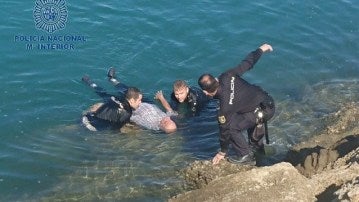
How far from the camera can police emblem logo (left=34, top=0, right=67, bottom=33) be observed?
13.3 metres

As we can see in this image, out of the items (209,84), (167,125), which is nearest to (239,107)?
(209,84)

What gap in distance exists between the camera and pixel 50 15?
13.7 m

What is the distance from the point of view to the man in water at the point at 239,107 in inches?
Answer: 307

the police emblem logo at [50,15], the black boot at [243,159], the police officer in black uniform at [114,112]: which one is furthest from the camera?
the police emblem logo at [50,15]

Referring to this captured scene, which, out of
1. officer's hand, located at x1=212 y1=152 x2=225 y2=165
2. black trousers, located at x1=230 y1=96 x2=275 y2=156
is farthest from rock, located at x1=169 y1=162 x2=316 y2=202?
black trousers, located at x1=230 y1=96 x2=275 y2=156

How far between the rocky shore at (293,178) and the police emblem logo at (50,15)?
6660mm

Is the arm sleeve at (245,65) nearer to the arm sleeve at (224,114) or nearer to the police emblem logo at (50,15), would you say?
→ the arm sleeve at (224,114)

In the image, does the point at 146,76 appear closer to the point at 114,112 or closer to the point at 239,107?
the point at 114,112

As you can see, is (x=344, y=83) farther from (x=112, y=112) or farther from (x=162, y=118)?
(x=112, y=112)

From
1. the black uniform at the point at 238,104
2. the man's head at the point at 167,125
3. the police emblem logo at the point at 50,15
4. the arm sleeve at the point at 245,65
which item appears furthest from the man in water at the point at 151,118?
the police emblem logo at the point at 50,15

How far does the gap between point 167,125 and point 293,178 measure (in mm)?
3543

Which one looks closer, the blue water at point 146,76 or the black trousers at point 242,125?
the black trousers at point 242,125

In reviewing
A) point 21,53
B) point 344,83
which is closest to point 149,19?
point 21,53

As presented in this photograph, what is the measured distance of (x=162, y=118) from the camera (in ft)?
33.0
